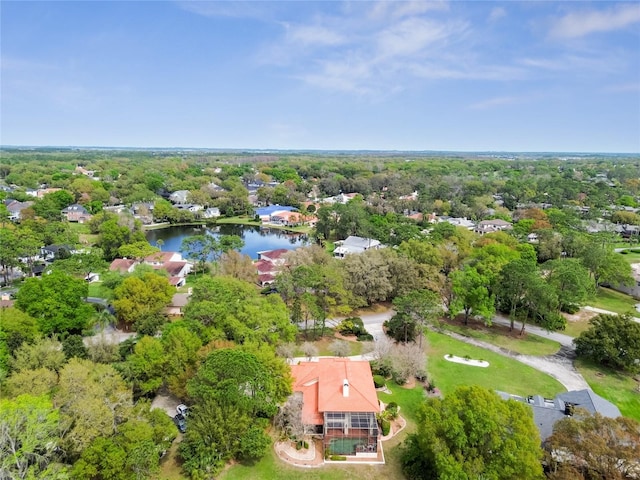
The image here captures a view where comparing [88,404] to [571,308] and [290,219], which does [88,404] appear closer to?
[571,308]

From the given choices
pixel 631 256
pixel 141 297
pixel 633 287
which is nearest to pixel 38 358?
pixel 141 297

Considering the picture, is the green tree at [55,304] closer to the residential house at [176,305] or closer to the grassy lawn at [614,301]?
the residential house at [176,305]

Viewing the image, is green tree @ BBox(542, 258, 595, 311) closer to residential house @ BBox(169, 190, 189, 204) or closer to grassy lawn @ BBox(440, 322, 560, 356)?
grassy lawn @ BBox(440, 322, 560, 356)

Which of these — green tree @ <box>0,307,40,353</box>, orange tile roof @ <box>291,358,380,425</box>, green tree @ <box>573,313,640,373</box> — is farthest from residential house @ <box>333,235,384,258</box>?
green tree @ <box>0,307,40,353</box>

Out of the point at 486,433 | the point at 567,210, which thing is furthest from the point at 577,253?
the point at 486,433

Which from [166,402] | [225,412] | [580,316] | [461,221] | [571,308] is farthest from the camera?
[461,221]

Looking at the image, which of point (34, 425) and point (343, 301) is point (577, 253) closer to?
point (343, 301)

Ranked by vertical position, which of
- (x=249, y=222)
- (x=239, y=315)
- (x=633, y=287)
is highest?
(x=239, y=315)

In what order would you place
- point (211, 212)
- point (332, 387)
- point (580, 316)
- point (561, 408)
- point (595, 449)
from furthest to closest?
point (211, 212) < point (580, 316) < point (332, 387) < point (561, 408) < point (595, 449)
